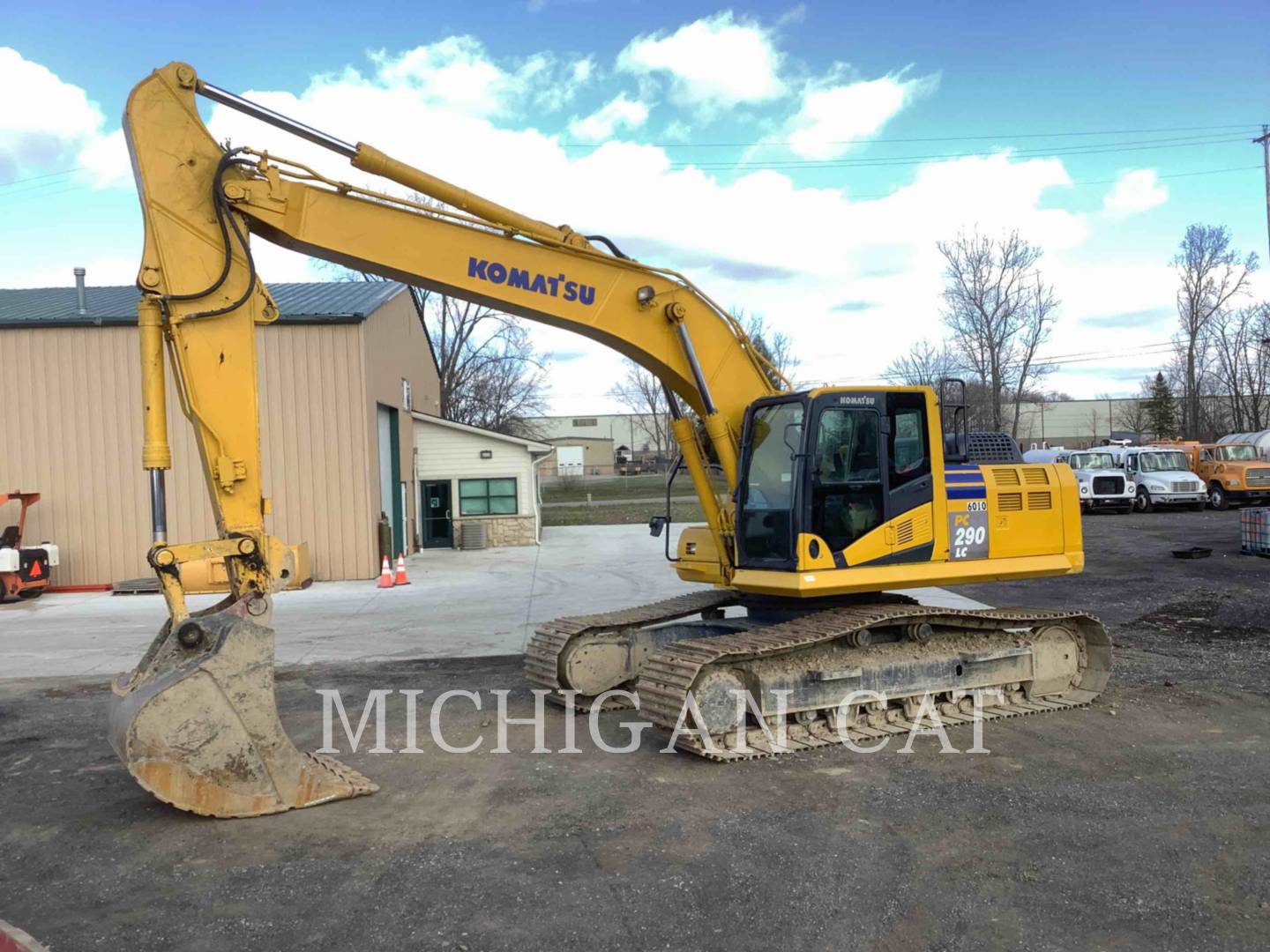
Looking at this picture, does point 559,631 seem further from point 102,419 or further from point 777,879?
point 102,419

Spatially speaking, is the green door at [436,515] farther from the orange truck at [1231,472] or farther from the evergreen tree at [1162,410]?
the evergreen tree at [1162,410]

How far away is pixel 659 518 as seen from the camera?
9.10m

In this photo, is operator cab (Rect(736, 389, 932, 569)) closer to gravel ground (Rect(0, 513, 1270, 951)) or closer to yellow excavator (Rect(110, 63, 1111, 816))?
yellow excavator (Rect(110, 63, 1111, 816))

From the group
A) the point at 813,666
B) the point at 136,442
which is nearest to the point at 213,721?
the point at 813,666

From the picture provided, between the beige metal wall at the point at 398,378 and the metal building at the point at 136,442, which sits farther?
the beige metal wall at the point at 398,378

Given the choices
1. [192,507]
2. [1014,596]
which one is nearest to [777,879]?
[1014,596]

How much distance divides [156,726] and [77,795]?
67.6 inches

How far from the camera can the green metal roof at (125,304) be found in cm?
1839

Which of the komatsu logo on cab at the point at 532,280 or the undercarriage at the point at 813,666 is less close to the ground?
the komatsu logo on cab at the point at 532,280

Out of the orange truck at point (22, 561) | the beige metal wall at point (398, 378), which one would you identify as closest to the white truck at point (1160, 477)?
the beige metal wall at point (398, 378)

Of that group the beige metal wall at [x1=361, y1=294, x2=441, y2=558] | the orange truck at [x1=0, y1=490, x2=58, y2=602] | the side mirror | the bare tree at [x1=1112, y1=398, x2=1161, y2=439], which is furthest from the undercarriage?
the bare tree at [x1=1112, y1=398, x2=1161, y2=439]

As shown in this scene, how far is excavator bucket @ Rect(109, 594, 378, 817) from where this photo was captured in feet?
17.4

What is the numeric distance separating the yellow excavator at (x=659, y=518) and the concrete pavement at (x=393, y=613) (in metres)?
4.29

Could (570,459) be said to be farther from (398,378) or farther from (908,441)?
(908,441)
